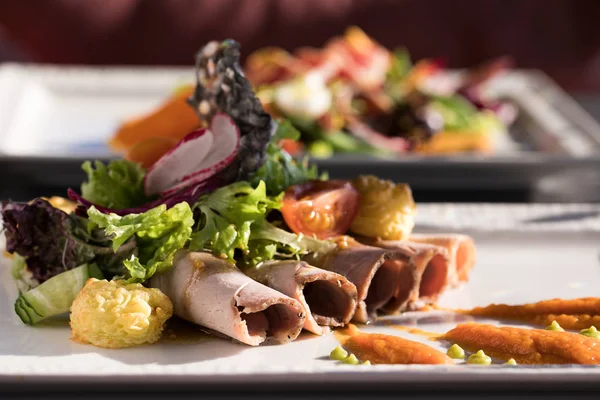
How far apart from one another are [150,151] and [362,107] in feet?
6.79

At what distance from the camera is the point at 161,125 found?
4.15 metres

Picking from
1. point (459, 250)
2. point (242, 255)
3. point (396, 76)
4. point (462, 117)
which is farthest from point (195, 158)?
point (396, 76)

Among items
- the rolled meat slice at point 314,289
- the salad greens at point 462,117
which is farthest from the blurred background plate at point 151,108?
the rolled meat slice at point 314,289

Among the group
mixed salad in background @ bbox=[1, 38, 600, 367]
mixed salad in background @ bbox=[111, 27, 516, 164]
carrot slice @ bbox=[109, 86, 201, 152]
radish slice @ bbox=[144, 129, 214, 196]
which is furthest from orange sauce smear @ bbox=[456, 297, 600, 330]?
carrot slice @ bbox=[109, 86, 201, 152]

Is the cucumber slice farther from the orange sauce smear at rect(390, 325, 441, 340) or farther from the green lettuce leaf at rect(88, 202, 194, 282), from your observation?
the orange sauce smear at rect(390, 325, 441, 340)

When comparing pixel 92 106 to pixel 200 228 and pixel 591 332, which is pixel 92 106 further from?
pixel 591 332

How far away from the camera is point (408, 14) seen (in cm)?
719

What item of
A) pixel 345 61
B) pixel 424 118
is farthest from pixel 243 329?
pixel 345 61

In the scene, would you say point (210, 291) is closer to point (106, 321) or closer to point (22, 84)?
point (106, 321)

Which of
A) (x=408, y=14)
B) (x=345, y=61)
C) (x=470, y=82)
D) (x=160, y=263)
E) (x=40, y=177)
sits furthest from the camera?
(x=408, y=14)

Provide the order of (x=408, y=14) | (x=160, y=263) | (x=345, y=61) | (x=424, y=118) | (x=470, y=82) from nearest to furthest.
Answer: (x=160, y=263)
(x=424, y=118)
(x=345, y=61)
(x=470, y=82)
(x=408, y=14)

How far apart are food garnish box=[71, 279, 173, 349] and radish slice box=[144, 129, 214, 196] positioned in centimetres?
40

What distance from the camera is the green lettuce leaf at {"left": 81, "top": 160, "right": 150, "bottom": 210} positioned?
8.36ft
